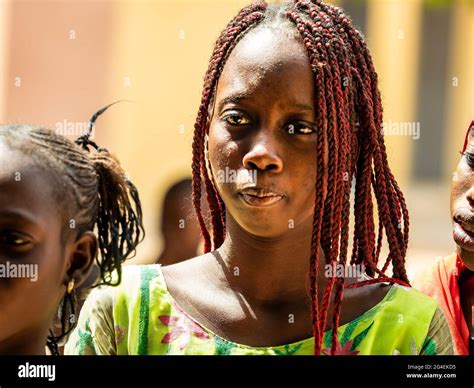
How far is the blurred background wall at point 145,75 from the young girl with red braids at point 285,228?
17.4ft

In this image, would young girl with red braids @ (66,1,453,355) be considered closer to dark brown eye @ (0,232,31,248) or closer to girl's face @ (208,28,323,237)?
girl's face @ (208,28,323,237)

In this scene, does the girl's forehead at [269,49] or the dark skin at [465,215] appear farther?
the dark skin at [465,215]

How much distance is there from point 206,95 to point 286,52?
0.28 metres

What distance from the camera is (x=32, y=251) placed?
2654 mm

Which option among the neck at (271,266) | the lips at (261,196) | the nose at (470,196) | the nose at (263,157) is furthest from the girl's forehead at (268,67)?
the nose at (470,196)

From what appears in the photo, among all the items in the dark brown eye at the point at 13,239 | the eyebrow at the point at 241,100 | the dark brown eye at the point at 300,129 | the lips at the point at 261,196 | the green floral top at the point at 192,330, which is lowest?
the green floral top at the point at 192,330

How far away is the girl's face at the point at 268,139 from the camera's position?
261 cm

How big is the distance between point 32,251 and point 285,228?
622 mm

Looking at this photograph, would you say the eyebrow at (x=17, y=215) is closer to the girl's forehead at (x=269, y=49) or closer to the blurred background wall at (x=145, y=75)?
the girl's forehead at (x=269, y=49)

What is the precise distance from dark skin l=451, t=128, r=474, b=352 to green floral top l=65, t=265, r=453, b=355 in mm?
513

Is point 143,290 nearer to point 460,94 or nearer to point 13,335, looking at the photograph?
point 13,335

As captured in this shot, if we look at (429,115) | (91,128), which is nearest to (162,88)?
(429,115)

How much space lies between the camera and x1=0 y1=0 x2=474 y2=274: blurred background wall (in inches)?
345

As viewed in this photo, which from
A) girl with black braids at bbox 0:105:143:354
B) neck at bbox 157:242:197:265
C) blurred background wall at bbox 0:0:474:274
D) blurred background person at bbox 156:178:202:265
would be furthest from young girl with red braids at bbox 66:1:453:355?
blurred background wall at bbox 0:0:474:274
